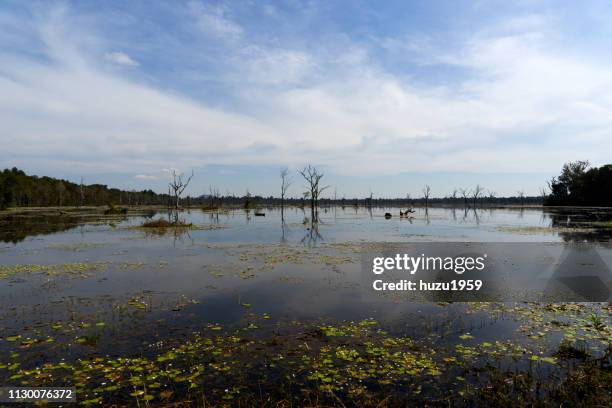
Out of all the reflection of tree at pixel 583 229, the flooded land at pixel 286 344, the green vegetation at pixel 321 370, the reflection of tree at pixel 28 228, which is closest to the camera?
the green vegetation at pixel 321 370

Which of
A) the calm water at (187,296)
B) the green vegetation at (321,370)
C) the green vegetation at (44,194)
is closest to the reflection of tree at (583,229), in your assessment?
the calm water at (187,296)

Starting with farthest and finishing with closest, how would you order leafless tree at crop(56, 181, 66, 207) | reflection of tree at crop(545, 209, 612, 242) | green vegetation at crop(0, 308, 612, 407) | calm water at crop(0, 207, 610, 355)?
leafless tree at crop(56, 181, 66, 207), reflection of tree at crop(545, 209, 612, 242), calm water at crop(0, 207, 610, 355), green vegetation at crop(0, 308, 612, 407)

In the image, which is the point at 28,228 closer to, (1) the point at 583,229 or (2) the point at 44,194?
(1) the point at 583,229

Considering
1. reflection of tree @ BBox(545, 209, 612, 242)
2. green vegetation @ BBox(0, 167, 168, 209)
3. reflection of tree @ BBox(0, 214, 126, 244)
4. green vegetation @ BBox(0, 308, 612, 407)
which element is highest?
green vegetation @ BBox(0, 167, 168, 209)

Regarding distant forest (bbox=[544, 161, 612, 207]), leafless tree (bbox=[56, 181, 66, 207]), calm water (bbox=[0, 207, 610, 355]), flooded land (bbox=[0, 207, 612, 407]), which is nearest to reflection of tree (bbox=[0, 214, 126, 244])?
calm water (bbox=[0, 207, 610, 355])

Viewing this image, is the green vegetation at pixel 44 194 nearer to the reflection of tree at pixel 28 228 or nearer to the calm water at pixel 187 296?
the reflection of tree at pixel 28 228

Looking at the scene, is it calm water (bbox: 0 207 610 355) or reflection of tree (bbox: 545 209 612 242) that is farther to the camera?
reflection of tree (bbox: 545 209 612 242)

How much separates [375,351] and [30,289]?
12719 millimetres

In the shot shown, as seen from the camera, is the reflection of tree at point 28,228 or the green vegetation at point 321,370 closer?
the green vegetation at point 321,370

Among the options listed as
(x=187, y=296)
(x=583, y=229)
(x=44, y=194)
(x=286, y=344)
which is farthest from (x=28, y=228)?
(x=44, y=194)

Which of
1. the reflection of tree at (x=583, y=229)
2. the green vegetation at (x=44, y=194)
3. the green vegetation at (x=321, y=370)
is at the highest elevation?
the green vegetation at (x=44, y=194)

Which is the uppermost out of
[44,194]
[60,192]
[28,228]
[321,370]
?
[60,192]

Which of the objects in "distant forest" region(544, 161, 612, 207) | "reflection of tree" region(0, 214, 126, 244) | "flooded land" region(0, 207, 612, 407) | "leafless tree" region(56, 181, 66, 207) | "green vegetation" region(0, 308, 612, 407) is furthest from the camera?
"leafless tree" region(56, 181, 66, 207)

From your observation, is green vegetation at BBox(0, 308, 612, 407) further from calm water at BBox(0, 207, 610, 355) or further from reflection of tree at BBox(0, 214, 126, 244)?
reflection of tree at BBox(0, 214, 126, 244)
